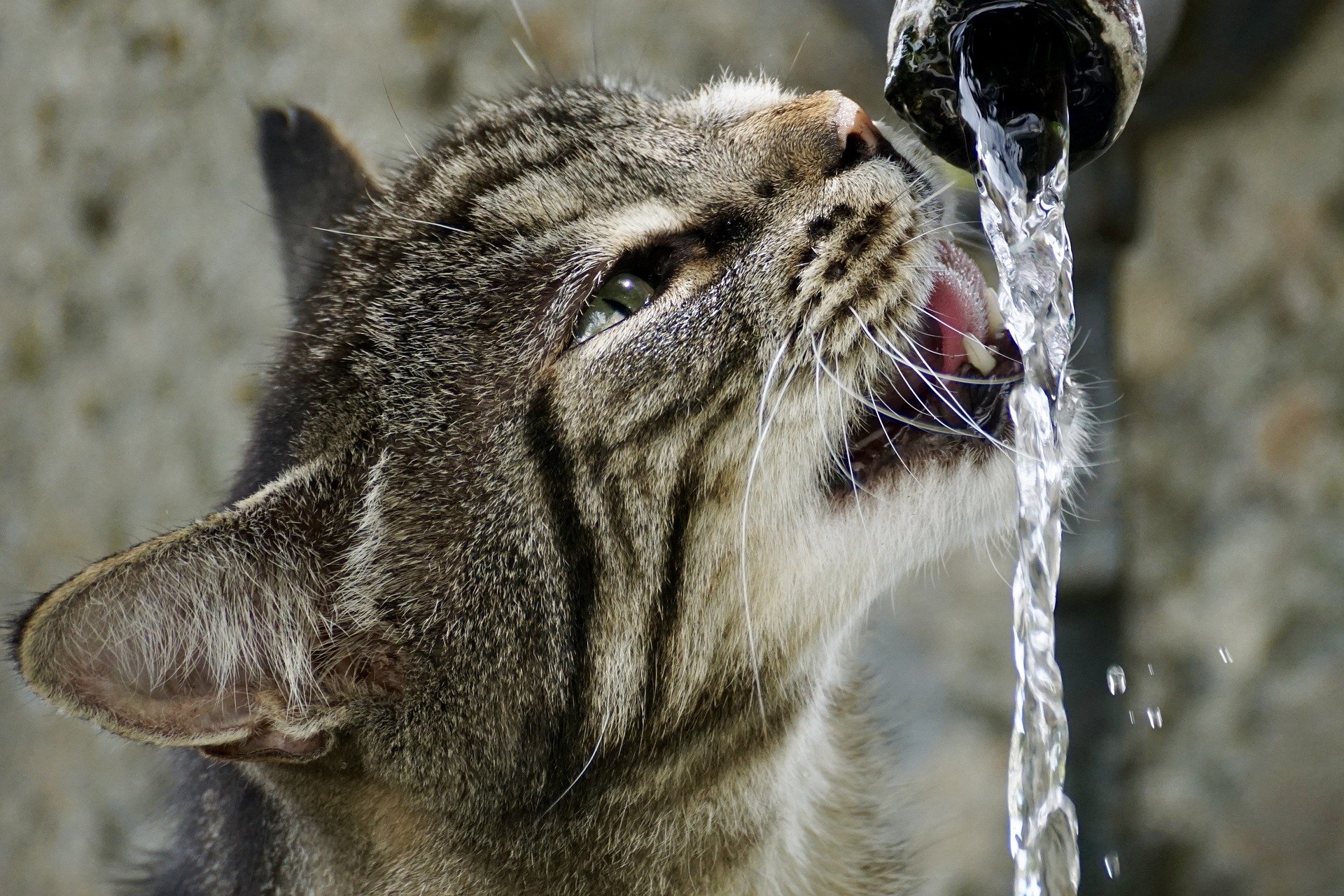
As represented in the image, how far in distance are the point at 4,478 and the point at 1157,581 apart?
293 cm

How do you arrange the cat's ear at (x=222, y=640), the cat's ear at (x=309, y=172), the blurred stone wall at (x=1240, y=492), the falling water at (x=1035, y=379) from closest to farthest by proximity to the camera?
the cat's ear at (x=222, y=640) < the falling water at (x=1035, y=379) < the cat's ear at (x=309, y=172) < the blurred stone wall at (x=1240, y=492)

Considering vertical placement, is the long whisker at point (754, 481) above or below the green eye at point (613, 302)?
below

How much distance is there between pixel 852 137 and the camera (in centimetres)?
152

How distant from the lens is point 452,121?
186cm

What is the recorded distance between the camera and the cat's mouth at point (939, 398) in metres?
1.46

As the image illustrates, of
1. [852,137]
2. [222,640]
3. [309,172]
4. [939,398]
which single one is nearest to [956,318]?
[939,398]

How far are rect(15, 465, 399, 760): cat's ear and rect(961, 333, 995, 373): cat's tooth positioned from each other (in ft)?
2.54

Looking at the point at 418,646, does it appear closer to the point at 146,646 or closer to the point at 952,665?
the point at 146,646

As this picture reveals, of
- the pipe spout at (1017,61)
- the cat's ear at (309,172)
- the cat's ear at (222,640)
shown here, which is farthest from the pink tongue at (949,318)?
the cat's ear at (309,172)

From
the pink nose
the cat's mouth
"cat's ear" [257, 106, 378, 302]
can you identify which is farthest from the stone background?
the cat's mouth

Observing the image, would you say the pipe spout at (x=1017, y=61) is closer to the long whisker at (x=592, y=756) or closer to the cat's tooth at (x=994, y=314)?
the cat's tooth at (x=994, y=314)

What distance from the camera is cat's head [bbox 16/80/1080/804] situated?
1.39m

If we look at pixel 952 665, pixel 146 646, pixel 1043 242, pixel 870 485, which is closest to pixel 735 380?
pixel 870 485

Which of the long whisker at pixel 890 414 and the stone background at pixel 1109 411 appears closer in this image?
the long whisker at pixel 890 414
